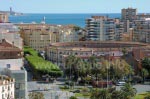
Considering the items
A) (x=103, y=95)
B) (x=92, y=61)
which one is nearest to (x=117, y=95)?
(x=103, y=95)

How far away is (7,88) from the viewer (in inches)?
1067

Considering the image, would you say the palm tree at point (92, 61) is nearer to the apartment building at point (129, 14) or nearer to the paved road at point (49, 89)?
the paved road at point (49, 89)

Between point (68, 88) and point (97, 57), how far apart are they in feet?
35.4

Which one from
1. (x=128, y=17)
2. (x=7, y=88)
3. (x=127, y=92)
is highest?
(x=128, y=17)

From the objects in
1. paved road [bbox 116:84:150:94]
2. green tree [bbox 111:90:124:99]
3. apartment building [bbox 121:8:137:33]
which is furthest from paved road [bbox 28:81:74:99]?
apartment building [bbox 121:8:137:33]

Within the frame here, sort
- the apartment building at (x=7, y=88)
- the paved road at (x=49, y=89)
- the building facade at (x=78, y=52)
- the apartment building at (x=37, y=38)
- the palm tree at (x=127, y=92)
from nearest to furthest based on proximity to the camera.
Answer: the apartment building at (x=7, y=88), the palm tree at (x=127, y=92), the paved road at (x=49, y=89), the building facade at (x=78, y=52), the apartment building at (x=37, y=38)

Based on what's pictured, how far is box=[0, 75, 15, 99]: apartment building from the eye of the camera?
1058 inches

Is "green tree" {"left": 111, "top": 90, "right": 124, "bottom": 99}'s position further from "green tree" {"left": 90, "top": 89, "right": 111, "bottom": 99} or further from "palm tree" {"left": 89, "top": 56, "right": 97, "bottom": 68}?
"palm tree" {"left": 89, "top": 56, "right": 97, "bottom": 68}

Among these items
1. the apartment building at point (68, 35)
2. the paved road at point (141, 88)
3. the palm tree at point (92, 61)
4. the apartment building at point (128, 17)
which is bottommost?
the paved road at point (141, 88)

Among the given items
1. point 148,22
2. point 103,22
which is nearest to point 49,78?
point 103,22

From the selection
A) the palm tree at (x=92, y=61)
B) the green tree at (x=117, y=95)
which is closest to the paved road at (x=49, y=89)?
the palm tree at (x=92, y=61)

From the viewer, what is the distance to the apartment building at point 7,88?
26875 millimetres

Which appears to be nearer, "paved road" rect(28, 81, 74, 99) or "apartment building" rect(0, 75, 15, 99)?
"apartment building" rect(0, 75, 15, 99)

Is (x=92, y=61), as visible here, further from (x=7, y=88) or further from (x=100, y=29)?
(x=100, y=29)
